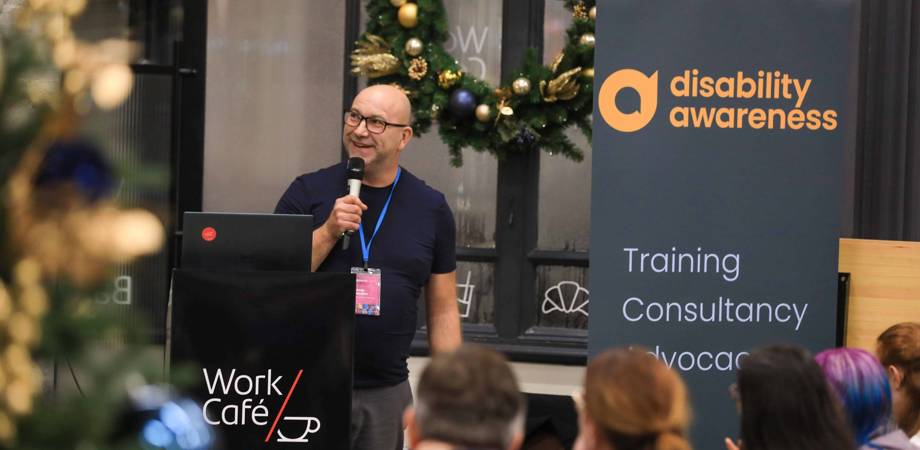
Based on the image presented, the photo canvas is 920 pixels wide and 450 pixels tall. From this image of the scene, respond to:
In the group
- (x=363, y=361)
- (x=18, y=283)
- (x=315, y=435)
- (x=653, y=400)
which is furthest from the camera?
(x=363, y=361)

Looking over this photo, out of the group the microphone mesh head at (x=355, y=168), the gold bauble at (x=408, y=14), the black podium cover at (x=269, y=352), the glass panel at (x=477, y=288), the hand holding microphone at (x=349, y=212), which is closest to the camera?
the black podium cover at (x=269, y=352)

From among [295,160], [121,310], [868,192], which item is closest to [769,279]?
[868,192]

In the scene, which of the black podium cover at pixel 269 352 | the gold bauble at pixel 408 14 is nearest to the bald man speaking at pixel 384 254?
the black podium cover at pixel 269 352

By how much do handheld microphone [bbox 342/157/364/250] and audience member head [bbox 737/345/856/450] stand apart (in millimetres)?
1320

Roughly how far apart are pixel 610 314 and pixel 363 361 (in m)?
0.91

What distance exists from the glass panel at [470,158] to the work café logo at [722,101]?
1.80 metres

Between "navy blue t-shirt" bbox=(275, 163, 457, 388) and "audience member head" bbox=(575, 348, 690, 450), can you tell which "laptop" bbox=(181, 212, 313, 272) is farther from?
"audience member head" bbox=(575, 348, 690, 450)

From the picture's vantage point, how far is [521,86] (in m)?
5.33

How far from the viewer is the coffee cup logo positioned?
389 cm

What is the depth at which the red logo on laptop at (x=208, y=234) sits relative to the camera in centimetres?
318

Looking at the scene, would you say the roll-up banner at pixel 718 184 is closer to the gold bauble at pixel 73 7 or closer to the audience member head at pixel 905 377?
the audience member head at pixel 905 377

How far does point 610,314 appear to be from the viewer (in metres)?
3.91

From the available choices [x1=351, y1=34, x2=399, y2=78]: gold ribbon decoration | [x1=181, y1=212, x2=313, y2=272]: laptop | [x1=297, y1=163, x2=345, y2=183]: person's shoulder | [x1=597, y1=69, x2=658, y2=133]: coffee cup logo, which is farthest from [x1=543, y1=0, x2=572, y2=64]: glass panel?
[x1=181, y1=212, x2=313, y2=272]: laptop

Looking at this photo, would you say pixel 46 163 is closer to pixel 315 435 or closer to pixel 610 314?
pixel 315 435
